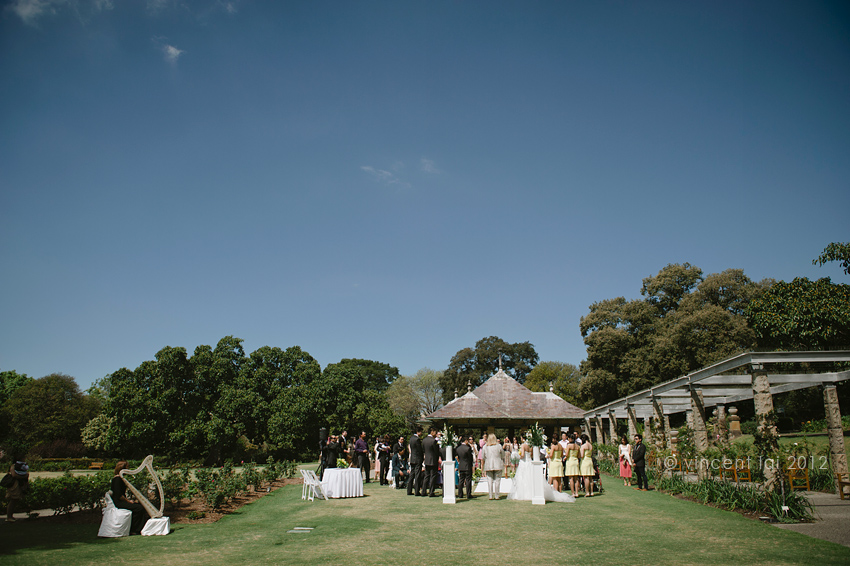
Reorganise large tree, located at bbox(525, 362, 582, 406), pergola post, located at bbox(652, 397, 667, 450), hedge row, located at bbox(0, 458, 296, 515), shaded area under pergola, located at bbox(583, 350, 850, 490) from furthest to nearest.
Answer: large tree, located at bbox(525, 362, 582, 406) → pergola post, located at bbox(652, 397, 667, 450) → shaded area under pergola, located at bbox(583, 350, 850, 490) → hedge row, located at bbox(0, 458, 296, 515)

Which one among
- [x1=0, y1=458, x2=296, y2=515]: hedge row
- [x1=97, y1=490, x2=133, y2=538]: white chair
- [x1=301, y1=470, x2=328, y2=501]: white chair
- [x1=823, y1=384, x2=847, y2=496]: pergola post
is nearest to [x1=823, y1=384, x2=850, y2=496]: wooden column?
[x1=823, y1=384, x2=847, y2=496]: pergola post

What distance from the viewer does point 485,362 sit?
196 ft

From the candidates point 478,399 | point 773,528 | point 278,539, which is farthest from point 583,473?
point 478,399

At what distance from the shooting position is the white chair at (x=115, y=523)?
7.95 meters

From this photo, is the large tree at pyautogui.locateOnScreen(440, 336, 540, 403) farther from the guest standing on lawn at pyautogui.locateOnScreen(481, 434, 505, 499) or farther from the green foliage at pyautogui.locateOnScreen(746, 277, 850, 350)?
the guest standing on lawn at pyautogui.locateOnScreen(481, 434, 505, 499)

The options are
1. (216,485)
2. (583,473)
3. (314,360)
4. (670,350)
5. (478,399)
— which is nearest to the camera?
(216,485)

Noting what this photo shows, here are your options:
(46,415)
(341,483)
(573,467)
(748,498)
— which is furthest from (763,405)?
(46,415)

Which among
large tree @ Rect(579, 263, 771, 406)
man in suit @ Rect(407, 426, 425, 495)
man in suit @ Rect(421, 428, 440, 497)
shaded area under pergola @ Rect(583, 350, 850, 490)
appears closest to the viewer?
shaded area under pergola @ Rect(583, 350, 850, 490)

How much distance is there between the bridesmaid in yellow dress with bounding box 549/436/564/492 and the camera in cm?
1273

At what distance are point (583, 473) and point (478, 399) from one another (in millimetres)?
15409

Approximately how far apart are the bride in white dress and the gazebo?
44.3ft

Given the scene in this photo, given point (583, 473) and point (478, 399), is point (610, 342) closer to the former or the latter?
point (478, 399)

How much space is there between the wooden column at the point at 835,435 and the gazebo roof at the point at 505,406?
1695 centimetres

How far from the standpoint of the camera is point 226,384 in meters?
32.1
